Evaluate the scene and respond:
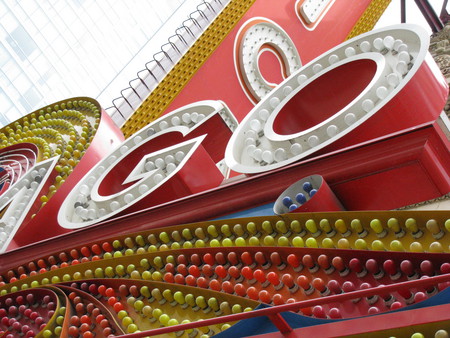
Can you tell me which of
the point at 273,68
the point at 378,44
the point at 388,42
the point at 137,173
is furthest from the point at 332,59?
the point at 273,68

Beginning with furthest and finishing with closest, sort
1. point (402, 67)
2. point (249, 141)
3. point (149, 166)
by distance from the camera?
point (149, 166) → point (249, 141) → point (402, 67)

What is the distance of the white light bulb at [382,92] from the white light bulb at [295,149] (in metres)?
0.74

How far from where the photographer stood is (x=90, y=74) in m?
24.3

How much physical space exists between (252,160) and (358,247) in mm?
1768

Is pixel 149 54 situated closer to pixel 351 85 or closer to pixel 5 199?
pixel 5 199

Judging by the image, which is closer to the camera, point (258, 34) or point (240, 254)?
point (240, 254)

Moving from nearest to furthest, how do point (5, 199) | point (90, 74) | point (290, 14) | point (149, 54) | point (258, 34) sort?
point (5, 199)
point (258, 34)
point (290, 14)
point (149, 54)
point (90, 74)

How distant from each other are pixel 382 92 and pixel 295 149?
82 cm

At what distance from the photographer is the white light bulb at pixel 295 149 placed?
17.2ft

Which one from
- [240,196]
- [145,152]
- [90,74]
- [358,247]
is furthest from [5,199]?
[90,74]

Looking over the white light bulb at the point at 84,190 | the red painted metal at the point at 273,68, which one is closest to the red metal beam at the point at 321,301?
the white light bulb at the point at 84,190

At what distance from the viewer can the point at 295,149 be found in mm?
5266

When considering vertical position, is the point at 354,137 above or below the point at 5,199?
below

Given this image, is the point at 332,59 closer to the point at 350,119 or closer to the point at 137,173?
the point at 350,119
